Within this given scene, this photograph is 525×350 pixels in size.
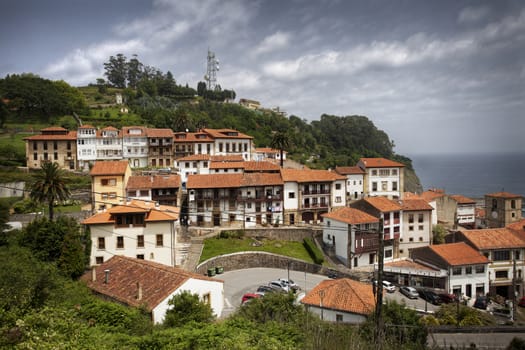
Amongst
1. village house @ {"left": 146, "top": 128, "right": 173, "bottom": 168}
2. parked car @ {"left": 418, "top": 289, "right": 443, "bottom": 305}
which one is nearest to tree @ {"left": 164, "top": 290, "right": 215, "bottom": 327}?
parked car @ {"left": 418, "top": 289, "right": 443, "bottom": 305}

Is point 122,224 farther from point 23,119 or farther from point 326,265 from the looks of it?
point 23,119

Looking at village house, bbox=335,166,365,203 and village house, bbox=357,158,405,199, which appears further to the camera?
village house, bbox=357,158,405,199

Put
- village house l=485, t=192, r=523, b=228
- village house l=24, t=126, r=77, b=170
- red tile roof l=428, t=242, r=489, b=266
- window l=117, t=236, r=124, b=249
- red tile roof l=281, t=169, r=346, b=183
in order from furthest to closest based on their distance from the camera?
village house l=24, t=126, r=77, b=170, village house l=485, t=192, r=523, b=228, red tile roof l=281, t=169, r=346, b=183, red tile roof l=428, t=242, r=489, b=266, window l=117, t=236, r=124, b=249

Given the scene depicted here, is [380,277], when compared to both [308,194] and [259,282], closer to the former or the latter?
[259,282]

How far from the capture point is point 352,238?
4022 centimetres

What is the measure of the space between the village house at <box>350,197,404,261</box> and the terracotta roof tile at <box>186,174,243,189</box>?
16.8 meters

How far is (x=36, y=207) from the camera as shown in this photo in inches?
1651

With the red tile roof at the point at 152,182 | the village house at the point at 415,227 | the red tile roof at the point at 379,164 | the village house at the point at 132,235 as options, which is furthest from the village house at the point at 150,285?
the red tile roof at the point at 379,164

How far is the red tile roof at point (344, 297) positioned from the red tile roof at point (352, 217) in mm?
13318

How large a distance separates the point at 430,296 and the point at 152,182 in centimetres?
3306

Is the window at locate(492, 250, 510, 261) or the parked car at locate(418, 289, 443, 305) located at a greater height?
the window at locate(492, 250, 510, 261)

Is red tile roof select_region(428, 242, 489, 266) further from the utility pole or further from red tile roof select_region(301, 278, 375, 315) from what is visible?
the utility pole

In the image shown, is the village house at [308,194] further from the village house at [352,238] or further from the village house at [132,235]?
the village house at [132,235]

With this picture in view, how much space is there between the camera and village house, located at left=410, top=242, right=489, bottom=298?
37.1m
